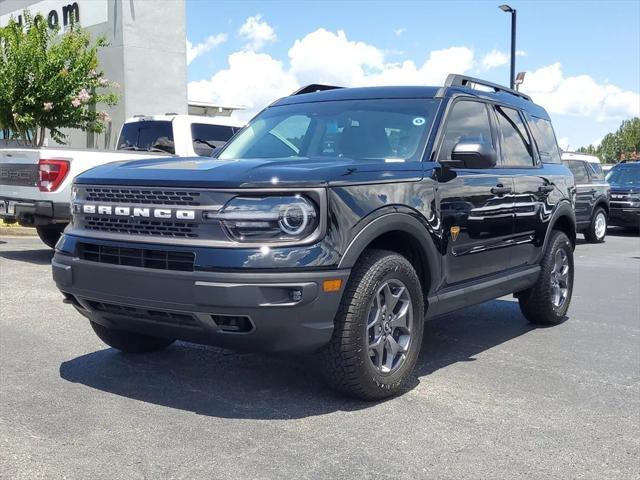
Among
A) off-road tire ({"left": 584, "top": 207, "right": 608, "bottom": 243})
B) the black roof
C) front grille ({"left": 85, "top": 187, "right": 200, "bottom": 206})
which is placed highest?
the black roof

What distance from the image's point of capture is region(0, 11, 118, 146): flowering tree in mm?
16672

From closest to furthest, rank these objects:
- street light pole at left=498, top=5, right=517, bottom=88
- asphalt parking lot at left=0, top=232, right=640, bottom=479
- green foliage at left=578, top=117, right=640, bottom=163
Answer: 1. asphalt parking lot at left=0, top=232, right=640, bottom=479
2. street light pole at left=498, top=5, right=517, bottom=88
3. green foliage at left=578, top=117, right=640, bottom=163

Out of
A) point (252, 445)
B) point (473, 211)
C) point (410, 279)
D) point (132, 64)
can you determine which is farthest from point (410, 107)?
point (132, 64)

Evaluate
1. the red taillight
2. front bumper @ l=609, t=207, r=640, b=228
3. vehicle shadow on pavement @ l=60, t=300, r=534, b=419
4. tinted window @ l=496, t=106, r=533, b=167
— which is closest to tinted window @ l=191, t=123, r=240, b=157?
the red taillight

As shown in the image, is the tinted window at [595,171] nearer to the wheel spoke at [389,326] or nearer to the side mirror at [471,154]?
the side mirror at [471,154]

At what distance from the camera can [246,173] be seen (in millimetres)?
3926

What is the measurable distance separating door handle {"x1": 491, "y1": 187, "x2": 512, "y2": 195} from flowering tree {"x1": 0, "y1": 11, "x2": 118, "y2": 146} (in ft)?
43.8

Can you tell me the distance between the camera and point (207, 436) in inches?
146

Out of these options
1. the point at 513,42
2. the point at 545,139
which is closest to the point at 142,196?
the point at 545,139

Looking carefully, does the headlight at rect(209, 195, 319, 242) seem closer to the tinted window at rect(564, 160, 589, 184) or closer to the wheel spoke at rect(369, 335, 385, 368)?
the wheel spoke at rect(369, 335, 385, 368)

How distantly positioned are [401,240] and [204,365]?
1.56 meters

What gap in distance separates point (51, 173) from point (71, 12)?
12555 millimetres

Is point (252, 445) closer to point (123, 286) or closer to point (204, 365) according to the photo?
point (123, 286)

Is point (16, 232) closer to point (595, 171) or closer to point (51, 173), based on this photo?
point (51, 173)
